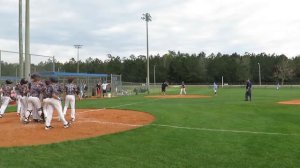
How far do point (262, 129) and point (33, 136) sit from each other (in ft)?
25.8

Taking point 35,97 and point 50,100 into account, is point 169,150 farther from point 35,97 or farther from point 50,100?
point 35,97

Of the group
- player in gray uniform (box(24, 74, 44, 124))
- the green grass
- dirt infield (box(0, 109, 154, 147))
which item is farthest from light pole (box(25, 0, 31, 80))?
the green grass

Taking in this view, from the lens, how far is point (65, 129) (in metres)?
13.6

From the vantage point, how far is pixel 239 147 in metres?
10.4

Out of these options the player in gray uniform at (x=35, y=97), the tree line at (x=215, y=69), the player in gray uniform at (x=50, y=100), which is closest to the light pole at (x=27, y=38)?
the player in gray uniform at (x=35, y=97)

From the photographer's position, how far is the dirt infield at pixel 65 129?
1163cm

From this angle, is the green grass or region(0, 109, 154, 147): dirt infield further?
region(0, 109, 154, 147): dirt infield

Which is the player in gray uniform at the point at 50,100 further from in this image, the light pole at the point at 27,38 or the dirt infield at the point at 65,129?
the light pole at the point at 27,38

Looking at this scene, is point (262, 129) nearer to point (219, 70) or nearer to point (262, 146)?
point (262, 146)

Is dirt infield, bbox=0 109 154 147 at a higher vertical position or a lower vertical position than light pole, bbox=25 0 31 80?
lower

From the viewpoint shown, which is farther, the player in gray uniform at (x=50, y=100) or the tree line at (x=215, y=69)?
the tree line at (x=215, y=69)

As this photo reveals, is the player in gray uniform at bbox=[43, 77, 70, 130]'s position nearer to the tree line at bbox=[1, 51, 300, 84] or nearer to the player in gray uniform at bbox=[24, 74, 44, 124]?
the player in gray uniform at bbox=[24, 74, 44, 124]

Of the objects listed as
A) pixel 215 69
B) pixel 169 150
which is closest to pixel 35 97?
pixel 169 150

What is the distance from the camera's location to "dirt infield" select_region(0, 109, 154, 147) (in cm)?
1163
